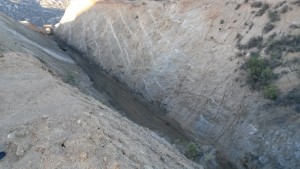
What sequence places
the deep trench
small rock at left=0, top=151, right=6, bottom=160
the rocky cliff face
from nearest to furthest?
1. small rock at left=0, top=151, right=6, bottom=160
2. the rocky cliff face
3. the deep trench

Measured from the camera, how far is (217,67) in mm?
27172

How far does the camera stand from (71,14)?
47500mm

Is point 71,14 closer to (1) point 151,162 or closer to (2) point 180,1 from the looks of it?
(2) point 180,1

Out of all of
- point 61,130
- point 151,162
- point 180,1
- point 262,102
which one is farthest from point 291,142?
point 180,1

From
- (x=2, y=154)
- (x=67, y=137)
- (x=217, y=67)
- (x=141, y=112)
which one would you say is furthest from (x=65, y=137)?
(x=141, y=112)

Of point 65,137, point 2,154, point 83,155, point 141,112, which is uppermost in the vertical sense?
point 83,155

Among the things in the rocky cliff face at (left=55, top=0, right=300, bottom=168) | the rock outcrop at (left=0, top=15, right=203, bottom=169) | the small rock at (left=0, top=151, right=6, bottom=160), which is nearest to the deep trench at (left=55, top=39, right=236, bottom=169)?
the rocky cliff face at (left=55, top=0, right=300, bottom=168)

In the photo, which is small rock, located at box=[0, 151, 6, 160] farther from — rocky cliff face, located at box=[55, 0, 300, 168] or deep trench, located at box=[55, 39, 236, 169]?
rocky cliff face, located at box=[55, 0, 300, 168]

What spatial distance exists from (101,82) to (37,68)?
1203 centimetres

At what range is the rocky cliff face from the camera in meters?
22.1

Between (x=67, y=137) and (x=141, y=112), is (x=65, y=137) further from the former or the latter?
(x=141, y=112)

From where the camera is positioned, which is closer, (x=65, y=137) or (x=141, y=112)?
(x=65, y=137)

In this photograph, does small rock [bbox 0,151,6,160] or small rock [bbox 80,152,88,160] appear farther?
small rock [bbox 0,151,6,160]

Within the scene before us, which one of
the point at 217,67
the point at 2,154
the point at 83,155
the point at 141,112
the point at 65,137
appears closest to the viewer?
the point at 83,155
